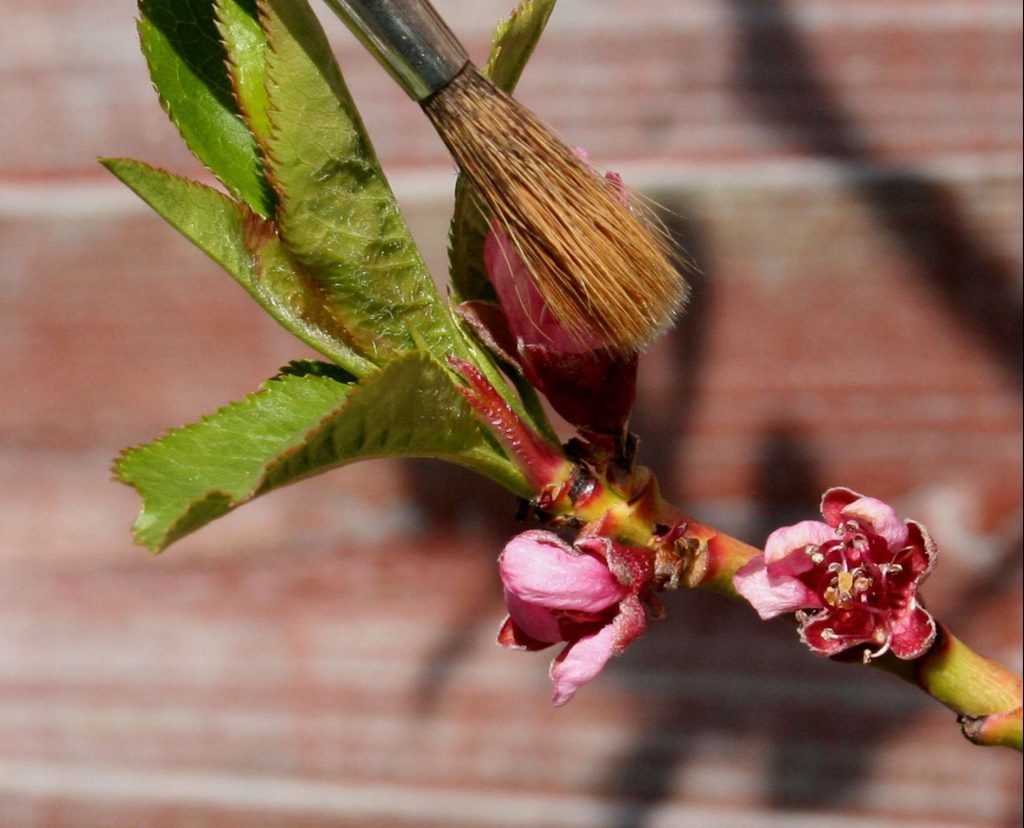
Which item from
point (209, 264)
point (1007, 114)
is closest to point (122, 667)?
point (209, 264)

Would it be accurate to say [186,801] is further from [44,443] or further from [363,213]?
[363,213]

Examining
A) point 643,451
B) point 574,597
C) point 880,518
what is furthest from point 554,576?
point 643,451

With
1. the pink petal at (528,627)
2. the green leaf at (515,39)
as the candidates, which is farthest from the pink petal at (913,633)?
the green leaf at (515,39)

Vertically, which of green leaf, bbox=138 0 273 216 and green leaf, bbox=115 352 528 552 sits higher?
green leaf, bbox=138 0 273 216

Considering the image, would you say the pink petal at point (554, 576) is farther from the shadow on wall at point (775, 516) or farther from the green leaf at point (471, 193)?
the shadow on wall at point (775, 516)

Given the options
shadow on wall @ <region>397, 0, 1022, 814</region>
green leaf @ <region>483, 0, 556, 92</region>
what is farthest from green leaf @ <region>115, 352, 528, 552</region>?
shadow on wall @ <region>397, 0, 1022, 814</region>

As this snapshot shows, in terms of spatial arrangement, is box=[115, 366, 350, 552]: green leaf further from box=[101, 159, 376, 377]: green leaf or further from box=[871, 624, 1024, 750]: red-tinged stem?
box=[871, 624, 1024, 750]: red-tinged stem

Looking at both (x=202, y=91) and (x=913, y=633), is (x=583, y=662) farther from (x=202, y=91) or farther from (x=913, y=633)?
(x=202, y=91)
